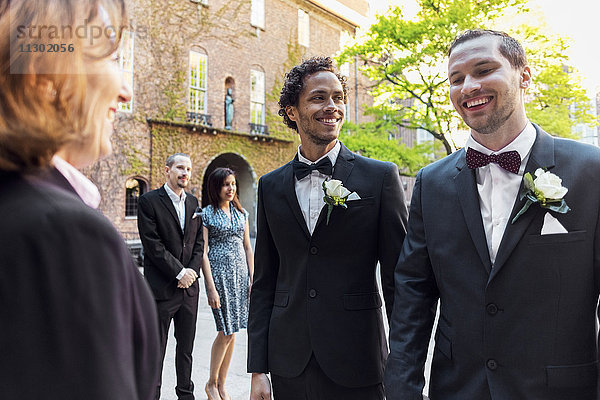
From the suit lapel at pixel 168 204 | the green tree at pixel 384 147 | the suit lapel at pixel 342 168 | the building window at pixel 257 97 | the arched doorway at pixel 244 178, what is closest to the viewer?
the suit lapel at pixel 342 168

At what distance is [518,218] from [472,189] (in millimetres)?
246

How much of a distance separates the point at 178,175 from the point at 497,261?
156 inches

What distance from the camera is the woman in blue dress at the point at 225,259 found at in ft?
17.8

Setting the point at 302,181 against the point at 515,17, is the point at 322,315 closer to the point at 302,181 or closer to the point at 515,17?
the point at 302,181

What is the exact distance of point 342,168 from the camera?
8.87 ft

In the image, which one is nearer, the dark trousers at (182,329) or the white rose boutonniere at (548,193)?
the white rose boutonniere at (548,193)

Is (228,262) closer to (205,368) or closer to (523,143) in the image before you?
(205,368)

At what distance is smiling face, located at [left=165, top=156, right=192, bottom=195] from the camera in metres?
5.23

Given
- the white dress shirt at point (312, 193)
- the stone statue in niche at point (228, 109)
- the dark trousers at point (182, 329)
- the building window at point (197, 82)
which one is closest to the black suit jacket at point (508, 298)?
the white dress shirt at point (312, 193)

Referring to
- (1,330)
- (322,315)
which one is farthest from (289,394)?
(1,330)

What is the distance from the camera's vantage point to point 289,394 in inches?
99.7

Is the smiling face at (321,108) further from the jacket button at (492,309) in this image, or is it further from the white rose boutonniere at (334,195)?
the jacket button at (492,309)

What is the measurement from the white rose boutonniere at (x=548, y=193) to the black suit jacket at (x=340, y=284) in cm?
77

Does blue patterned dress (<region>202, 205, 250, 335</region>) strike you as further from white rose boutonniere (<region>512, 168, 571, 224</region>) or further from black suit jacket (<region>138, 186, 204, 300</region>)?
white rose boutonniere (<region>512, 168, 571, 224</region>)
